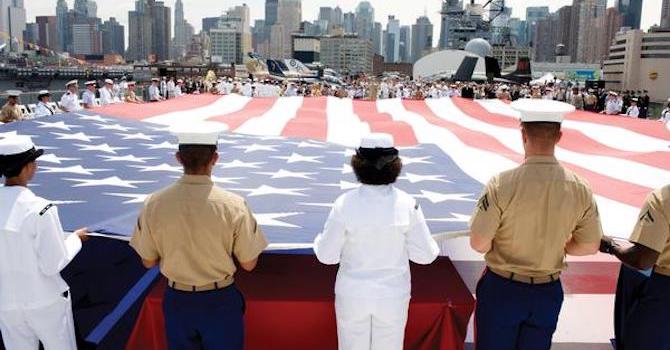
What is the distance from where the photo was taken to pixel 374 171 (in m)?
2.50

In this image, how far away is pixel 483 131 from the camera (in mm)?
7938

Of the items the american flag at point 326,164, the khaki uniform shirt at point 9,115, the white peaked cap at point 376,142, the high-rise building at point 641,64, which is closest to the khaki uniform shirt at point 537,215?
the white peaked cap at point 376,142

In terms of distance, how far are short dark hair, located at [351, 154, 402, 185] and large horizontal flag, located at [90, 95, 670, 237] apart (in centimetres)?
83

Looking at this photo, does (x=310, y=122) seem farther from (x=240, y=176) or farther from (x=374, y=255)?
(x=374, y=255)

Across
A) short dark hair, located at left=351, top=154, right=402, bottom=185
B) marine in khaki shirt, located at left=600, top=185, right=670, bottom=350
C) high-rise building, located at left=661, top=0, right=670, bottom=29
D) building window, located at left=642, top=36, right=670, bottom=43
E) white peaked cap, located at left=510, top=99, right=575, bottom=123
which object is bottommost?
marine in khaki shirt, located at left=600, top=185, right=670, bottom=350

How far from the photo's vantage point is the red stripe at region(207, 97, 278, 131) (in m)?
8.25

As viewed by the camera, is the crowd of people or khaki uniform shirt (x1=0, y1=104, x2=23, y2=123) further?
the crowd of people

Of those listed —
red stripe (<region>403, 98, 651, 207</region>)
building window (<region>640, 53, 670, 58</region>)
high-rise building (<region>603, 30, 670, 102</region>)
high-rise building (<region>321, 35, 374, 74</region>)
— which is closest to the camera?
red stripe (<region>403, 98, 651, 207</region>)

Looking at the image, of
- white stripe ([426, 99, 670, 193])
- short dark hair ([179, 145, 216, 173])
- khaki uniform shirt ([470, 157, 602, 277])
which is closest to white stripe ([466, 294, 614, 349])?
white stripe ([426, 99, 670, 193])

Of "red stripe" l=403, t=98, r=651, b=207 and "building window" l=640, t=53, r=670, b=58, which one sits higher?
"building window" l=640, t=53, r=670, b=58

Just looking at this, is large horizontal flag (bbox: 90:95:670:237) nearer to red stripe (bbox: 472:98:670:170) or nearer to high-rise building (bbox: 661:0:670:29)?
red stripe (bbox: 472:98:670:170)

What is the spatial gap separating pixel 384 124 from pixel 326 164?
126 inches

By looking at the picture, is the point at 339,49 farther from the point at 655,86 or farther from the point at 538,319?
the point at 538,319

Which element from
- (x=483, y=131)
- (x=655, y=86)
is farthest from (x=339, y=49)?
(x=483, y=131)
